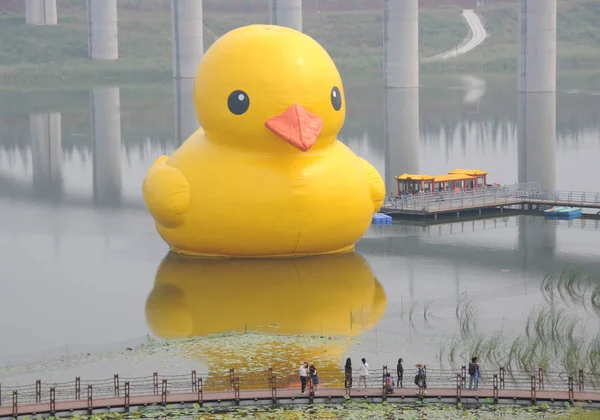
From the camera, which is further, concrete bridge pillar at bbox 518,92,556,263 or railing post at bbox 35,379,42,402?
concrete bridge pillar at bbox 518,92,556,263

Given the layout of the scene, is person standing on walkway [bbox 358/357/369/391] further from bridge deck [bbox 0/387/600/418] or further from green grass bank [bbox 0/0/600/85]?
green grass bank [bbox 0/0/600/85]

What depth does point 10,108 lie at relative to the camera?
257 ft

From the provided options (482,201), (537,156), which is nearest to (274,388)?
(482,201)

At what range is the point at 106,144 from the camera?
203 feet

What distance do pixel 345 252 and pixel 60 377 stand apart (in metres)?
11.3

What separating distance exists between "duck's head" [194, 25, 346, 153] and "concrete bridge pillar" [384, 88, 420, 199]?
448 inches

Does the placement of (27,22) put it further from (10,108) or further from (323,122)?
(323,122)

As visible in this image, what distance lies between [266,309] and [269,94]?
5.17 m

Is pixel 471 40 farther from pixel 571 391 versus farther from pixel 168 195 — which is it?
pixel 571 391

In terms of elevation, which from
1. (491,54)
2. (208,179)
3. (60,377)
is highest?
(491,54)

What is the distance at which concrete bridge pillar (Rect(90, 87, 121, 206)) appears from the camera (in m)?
47.4

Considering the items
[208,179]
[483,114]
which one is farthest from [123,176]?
[483,114]

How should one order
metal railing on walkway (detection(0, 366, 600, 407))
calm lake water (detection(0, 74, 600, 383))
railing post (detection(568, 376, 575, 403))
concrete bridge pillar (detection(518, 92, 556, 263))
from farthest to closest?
concrete bridge pillar (detection(518, 92, 556, 263)) < calm lake water (detection(0, 74, 600, 383)) < metal railing on walkway (detection(0, 366, 600, 407)) < railing post (detection(568, 376, 575, 403))

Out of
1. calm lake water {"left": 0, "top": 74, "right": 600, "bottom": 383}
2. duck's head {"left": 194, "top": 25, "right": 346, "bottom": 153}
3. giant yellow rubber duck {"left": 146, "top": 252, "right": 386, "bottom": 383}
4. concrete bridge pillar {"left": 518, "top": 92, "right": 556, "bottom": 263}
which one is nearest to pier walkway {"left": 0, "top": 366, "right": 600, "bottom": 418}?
giant yellow rubber duck {"left": 146, "top": 252, "right": 386, "bottom": 383}
